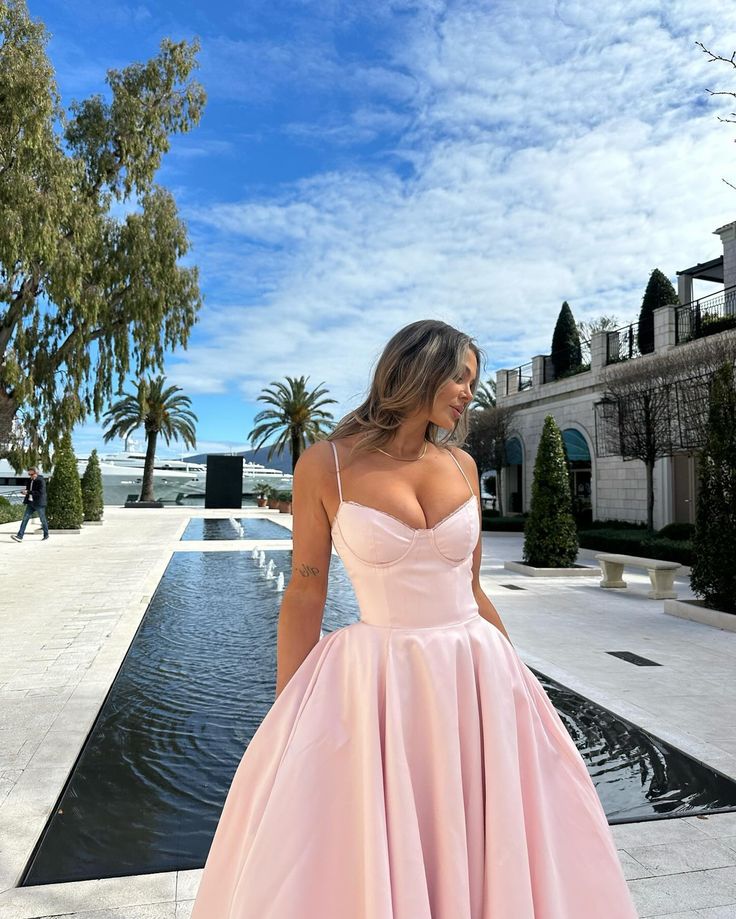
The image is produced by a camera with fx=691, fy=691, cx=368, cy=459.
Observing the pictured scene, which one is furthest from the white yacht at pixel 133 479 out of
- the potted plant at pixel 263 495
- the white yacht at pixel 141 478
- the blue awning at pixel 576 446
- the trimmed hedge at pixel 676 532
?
the trimmed hedge at pixel 676 532

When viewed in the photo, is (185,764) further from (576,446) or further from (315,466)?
(576,446)

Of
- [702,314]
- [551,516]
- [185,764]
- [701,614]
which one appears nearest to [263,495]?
[702,314]

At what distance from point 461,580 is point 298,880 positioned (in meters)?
0.71

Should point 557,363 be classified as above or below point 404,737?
above

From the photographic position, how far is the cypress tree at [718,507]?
7613mm

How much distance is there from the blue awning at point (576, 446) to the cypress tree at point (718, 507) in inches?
543

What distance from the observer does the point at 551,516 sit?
11.8 meters

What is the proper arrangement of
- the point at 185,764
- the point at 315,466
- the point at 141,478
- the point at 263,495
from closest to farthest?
the point at 315,466 < the point at 185,764 < the point at 263,495 < the point at 141,478

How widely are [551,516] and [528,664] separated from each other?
21.6 feet

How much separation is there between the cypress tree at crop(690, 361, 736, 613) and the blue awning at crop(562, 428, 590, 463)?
13.8 meters

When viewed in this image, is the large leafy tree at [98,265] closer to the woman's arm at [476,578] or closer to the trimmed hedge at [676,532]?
the trimmed hedge at [676,532]

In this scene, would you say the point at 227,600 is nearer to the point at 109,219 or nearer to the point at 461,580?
the point at 461,580

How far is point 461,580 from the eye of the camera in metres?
1.65

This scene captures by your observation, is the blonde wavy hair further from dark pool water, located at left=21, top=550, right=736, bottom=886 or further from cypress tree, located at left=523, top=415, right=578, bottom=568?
cypress tree, located at left=523, top=415, right=578, bottom=568
